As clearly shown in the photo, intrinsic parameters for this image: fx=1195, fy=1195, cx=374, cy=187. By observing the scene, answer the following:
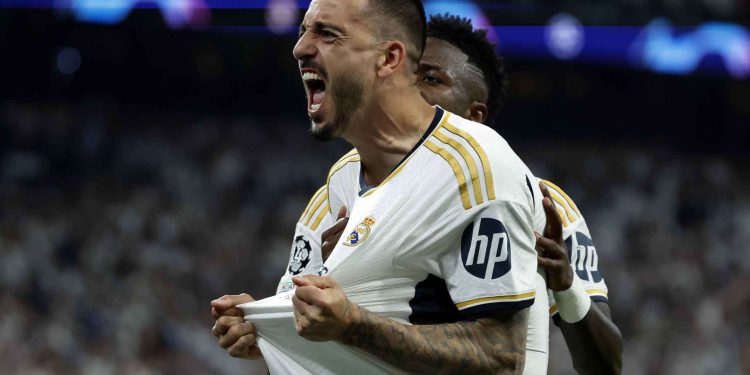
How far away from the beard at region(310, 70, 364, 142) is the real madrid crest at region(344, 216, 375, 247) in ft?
0.88

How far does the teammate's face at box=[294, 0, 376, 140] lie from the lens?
130 inches

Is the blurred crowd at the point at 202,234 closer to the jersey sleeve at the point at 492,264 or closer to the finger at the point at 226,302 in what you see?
the finger at the point at 226,302

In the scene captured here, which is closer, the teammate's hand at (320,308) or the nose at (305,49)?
the teammate's hand at (320,308)

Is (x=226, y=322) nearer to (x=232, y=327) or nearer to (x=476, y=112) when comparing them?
(x=232, y=327)

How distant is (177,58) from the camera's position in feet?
45.9

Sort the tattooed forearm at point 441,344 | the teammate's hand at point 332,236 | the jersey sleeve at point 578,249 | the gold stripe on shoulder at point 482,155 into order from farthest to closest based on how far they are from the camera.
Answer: the jersey sleeve at point 578,249 → the teammate's hand at point 332,236 → the gold stripe on shoulder at point 482,155 → the tattooed forearm at point 441,344

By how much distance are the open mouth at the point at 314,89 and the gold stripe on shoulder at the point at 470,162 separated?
1.12ft

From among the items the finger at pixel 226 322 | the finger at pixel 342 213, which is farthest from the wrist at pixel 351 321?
the finger at pixel 342 213

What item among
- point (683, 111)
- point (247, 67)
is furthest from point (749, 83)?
point (247, 67)

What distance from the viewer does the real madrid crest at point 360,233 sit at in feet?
10.5

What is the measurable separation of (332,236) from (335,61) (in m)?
0.52

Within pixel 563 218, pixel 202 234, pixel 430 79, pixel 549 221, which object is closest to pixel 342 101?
pixel 549 221

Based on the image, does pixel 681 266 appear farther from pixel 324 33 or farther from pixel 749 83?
pixel 324 33

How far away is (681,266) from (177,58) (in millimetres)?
6309
